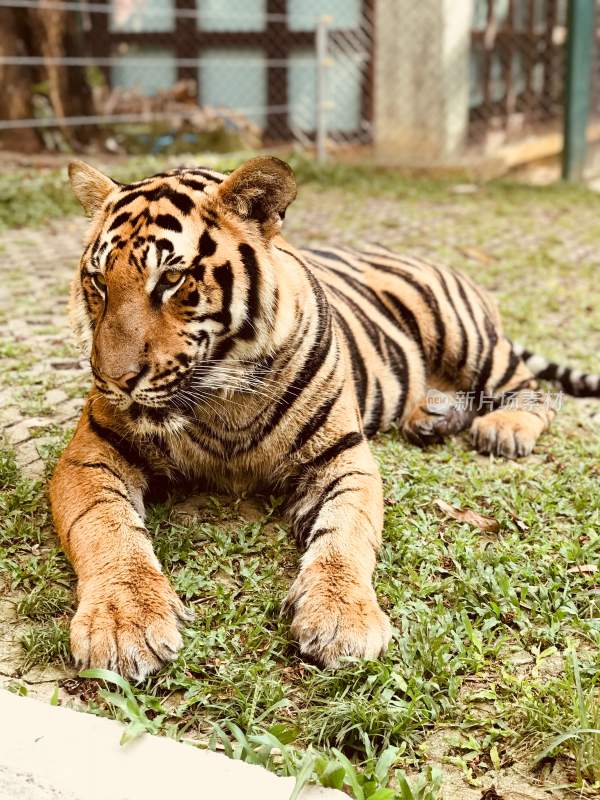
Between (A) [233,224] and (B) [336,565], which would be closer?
(B) [336,565]

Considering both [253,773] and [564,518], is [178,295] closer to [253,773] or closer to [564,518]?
[253,773]

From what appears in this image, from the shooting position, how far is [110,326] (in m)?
2.54

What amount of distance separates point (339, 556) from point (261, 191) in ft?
3.31

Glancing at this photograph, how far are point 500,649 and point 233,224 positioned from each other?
1.33 meters

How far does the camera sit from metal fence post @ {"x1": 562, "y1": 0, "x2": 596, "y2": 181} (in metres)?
9.82

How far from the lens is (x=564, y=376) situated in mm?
4496

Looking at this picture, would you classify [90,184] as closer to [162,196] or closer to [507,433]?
[162,196]

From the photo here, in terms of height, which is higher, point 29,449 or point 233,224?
point 233,224

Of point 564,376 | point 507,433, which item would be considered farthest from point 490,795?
point 564,376

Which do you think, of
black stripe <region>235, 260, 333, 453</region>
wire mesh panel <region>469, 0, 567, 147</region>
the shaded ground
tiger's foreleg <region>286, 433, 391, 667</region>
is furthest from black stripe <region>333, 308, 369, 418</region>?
wire mesh panel <region>469, 0, 567, 147</region>

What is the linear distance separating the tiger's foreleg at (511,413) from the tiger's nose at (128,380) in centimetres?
171

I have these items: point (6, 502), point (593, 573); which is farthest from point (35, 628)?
point (593, 573)

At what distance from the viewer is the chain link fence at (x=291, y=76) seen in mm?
10406

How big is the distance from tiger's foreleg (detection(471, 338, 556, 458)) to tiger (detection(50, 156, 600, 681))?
25.6 inches
